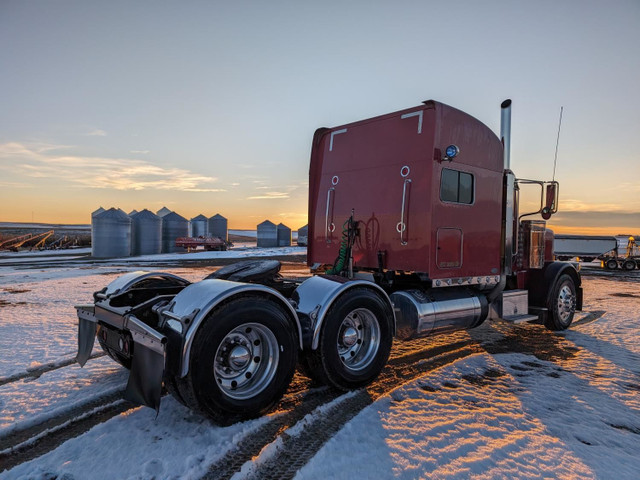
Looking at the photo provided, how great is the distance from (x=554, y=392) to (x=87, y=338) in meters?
5.46

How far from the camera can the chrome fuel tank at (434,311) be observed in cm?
546

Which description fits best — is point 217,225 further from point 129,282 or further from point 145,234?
Answer: point 129,282

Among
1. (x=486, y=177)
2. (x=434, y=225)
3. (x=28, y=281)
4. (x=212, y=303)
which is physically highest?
(x=486, y=177)

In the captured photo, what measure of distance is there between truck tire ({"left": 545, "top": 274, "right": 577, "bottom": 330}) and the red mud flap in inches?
278

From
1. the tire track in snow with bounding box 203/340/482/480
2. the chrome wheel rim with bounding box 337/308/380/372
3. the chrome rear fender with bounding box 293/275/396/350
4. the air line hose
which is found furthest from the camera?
the air line hose

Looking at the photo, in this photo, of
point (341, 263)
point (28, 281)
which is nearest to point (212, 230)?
point (28, 281)

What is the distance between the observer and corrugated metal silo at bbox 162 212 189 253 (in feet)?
132

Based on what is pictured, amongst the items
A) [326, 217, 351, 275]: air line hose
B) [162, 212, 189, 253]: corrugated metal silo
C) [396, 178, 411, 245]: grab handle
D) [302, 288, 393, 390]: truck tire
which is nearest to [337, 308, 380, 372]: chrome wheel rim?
[302, 288, 393, 390]: truck tire

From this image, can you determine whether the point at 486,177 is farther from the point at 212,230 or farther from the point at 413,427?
the point at 212,230

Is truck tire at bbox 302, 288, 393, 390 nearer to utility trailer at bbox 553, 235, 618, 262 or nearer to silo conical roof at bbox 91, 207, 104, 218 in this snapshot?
utility trailer at bbox 553, 235, 618, 262

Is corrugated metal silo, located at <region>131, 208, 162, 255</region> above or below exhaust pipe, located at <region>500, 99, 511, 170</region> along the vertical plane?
below

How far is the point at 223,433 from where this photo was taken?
3.46 m

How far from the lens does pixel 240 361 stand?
373 cm

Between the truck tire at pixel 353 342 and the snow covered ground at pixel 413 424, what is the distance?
282mm
